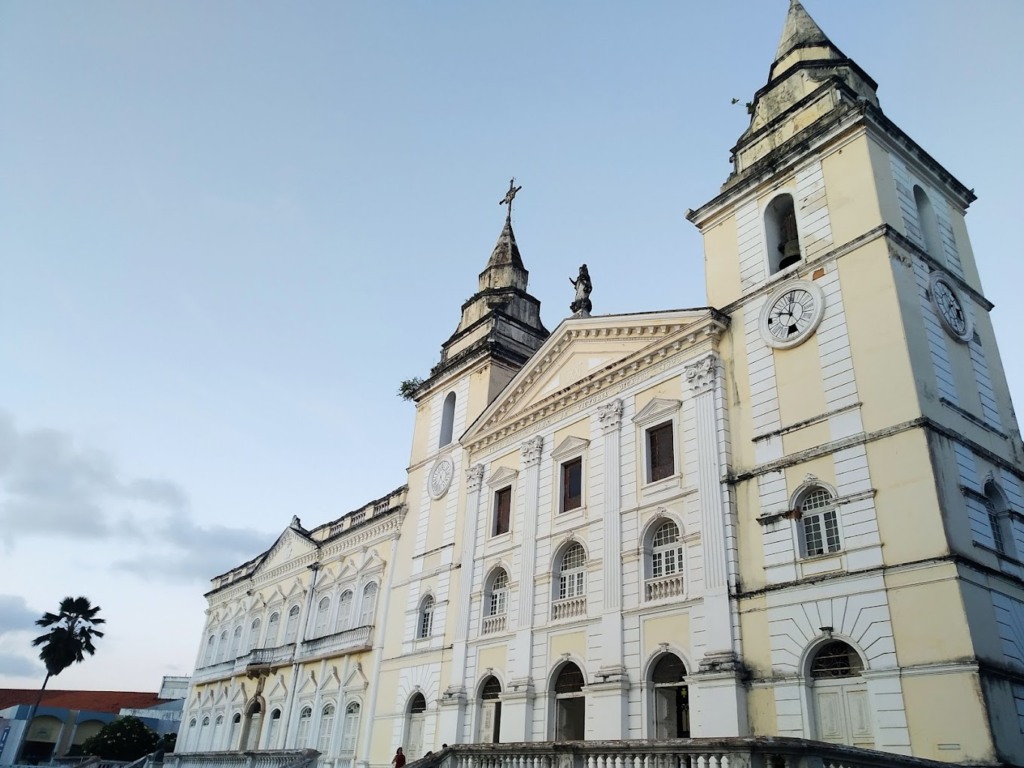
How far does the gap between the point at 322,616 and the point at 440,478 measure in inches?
369

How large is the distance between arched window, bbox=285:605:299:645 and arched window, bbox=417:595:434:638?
33.4ft

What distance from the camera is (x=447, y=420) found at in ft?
94.8

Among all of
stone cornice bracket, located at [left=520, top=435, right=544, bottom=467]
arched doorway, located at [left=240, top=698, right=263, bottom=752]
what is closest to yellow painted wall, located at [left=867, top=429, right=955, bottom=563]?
stone cornice bracket, located at [left=520, top=435, right=544, bottom=467]

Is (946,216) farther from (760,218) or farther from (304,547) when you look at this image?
(304,547)

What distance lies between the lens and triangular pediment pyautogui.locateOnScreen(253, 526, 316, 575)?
115ft

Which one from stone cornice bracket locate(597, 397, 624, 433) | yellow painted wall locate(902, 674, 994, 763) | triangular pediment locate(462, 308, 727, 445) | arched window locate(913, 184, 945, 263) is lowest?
yellow painted wall locate(902, 674, 994, 763)

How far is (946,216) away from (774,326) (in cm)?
544

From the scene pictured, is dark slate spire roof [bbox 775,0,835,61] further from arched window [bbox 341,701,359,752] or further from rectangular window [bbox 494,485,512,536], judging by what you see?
arched window [bbox 341,701,359,752]

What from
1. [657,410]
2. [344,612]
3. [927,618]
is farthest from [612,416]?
[344,612]

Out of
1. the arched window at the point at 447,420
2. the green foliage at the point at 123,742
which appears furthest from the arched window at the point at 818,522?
the green foliage at the point at 123,742

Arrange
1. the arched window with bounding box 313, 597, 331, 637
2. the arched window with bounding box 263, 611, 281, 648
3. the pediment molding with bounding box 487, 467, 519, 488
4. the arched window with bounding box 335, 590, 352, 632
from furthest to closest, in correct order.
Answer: the arched window with bounding box 263, 611, 281, 648, the arched window with bounding box 313, 597, 331, 637, the arched window with bounding box 335, 590, 352, 632, the pediment molding with bounding box 487, 467, 519, 488

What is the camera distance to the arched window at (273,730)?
30.9 m

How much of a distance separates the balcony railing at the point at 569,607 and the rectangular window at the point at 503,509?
359 centimetres

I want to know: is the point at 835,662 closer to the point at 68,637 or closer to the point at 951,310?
the point at 951,310
